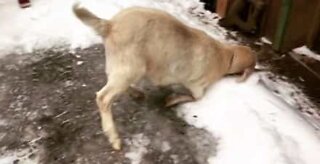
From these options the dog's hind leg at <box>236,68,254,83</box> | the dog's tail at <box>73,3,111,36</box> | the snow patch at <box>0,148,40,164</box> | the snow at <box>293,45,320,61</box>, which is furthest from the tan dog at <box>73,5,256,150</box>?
the snow at <box>293,45,320,61</box>

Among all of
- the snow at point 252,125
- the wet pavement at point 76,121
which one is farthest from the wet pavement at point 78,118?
the snow at point 252,125

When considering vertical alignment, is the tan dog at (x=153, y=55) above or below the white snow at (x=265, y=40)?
above

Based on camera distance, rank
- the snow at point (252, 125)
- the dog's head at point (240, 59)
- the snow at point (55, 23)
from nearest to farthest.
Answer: the snow at point (252, 125)
the dog's head at point (240, 59)
the snow at point (55, 23)

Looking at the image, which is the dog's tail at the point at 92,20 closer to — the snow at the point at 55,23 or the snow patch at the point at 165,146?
the snow patch at the point at 165,146

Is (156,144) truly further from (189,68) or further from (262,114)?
(262,114)

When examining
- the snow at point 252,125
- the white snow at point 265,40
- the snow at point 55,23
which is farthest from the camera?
the white snow at point 265,40

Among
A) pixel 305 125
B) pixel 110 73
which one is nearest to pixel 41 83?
pixel 110 73

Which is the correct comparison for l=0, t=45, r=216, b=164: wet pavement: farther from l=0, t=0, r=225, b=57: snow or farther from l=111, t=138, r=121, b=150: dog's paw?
l=0, t=0, r=225, b=57: snow

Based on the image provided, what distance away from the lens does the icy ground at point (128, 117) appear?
2725 millimetres

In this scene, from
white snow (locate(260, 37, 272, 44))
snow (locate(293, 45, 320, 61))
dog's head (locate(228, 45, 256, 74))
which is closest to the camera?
dog's head (locate(228, 45, 256, 74))

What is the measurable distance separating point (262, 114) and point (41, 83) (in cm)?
160

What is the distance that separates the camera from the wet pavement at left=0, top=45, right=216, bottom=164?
108 inches

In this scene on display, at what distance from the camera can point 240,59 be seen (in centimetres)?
316

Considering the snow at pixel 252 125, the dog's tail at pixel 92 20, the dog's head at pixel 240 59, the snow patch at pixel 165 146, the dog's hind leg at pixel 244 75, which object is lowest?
the snow patch at pixel 165 146
